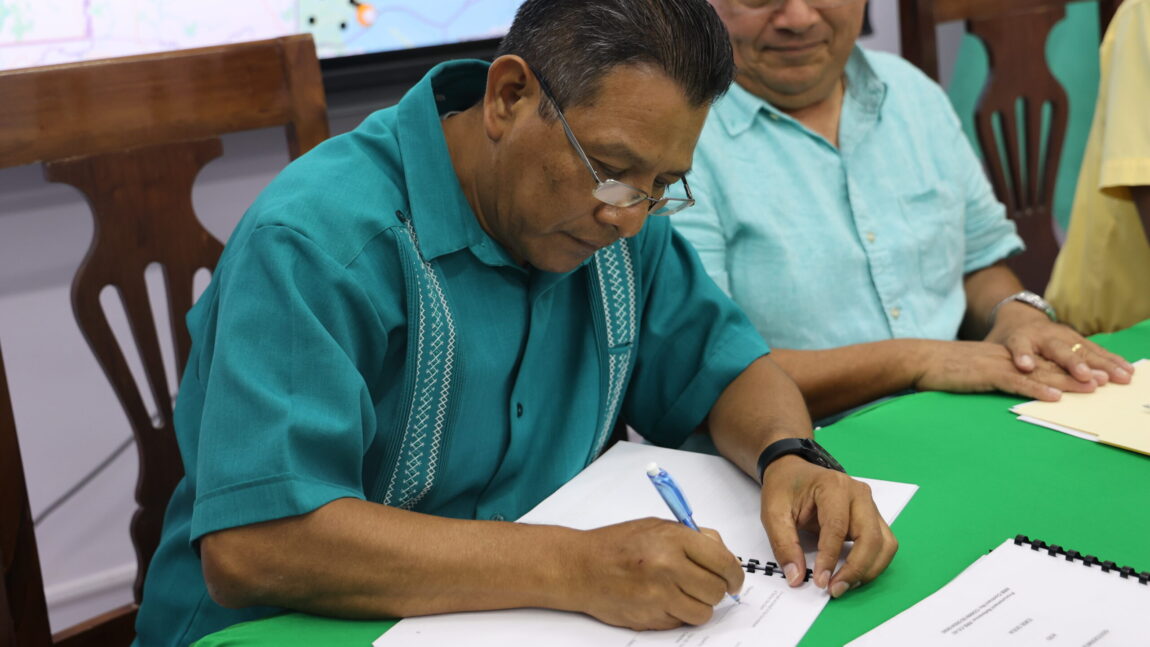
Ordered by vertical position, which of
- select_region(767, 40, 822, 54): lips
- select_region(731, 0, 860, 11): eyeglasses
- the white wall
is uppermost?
select_region(731, 0, 860, 11): eyeglasses

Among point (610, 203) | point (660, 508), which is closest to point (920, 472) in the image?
point (660, 508)

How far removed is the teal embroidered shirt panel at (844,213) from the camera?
64.5 inches

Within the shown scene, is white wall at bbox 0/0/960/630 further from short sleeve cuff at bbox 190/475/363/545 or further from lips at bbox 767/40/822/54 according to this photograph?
short sleeve cuff at bbox 190/475/363/545

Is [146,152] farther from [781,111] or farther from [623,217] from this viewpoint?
[781,111]

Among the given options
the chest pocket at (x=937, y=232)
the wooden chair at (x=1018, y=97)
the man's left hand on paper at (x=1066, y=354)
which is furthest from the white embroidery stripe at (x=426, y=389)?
the wooden chair at (x=1018, y=97)

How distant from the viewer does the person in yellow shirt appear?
1671mm

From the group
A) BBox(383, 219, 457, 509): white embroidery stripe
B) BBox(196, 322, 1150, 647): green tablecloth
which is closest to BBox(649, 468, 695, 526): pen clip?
BBox(196, 322, 1150, 647): green tablecloth

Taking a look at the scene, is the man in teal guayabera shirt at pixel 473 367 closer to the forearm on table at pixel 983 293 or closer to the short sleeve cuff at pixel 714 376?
the short sleeve cuff at pixel 714 376

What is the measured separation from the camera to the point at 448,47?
2303mm

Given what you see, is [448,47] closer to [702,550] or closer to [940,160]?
[940,160]

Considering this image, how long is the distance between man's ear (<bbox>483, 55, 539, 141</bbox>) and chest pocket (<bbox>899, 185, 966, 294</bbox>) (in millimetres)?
908

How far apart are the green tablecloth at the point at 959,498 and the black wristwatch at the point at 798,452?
0.22ft

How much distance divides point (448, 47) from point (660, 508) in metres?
1.49

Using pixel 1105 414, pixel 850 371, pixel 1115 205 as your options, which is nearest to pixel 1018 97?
pixel 1115 205
